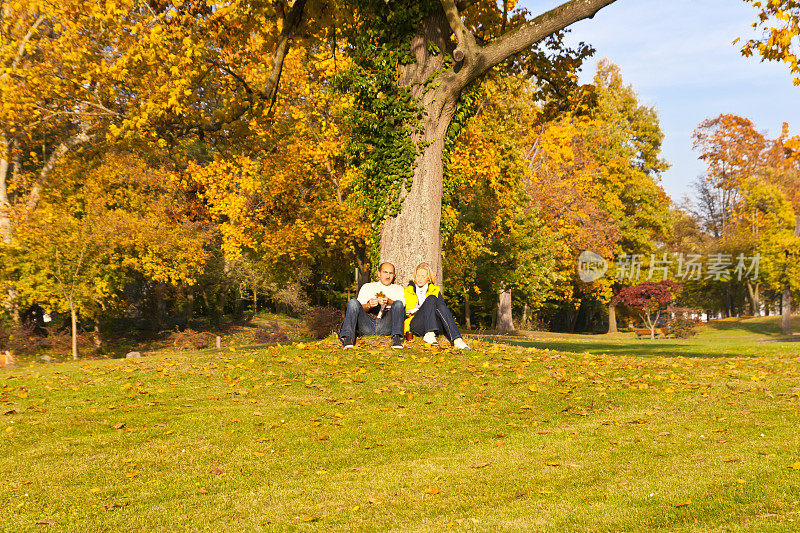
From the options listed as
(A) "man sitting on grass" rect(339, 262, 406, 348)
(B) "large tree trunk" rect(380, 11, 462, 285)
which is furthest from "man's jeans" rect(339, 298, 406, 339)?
(B) "large tree trunk" rect(380, 11, 462, 285)

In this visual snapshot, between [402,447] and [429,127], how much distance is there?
698 centimetres

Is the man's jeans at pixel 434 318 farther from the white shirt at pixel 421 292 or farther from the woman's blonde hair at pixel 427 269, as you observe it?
the woman's blonde hair at pixel 427 269

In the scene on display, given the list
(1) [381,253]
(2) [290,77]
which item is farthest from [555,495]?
(2) [290,77]

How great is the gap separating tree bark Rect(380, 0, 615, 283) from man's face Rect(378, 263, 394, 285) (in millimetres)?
447

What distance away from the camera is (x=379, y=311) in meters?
10.5

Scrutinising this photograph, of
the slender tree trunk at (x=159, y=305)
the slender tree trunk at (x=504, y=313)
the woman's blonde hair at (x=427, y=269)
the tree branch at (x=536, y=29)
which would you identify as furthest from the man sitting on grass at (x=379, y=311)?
the slender tree trunk at (x=159, y=305)

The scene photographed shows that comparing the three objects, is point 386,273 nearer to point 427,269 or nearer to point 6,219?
point 427,269

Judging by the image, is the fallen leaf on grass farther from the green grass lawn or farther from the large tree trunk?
the large tree trunk

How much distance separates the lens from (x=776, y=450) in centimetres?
502

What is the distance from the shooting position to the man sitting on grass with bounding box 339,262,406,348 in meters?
10.1

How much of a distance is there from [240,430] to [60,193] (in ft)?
85.6

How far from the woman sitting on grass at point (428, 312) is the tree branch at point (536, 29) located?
3.75 m

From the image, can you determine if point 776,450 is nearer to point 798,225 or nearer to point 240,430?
point 240,430

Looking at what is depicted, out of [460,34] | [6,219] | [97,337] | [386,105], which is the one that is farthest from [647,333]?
[6,219]
